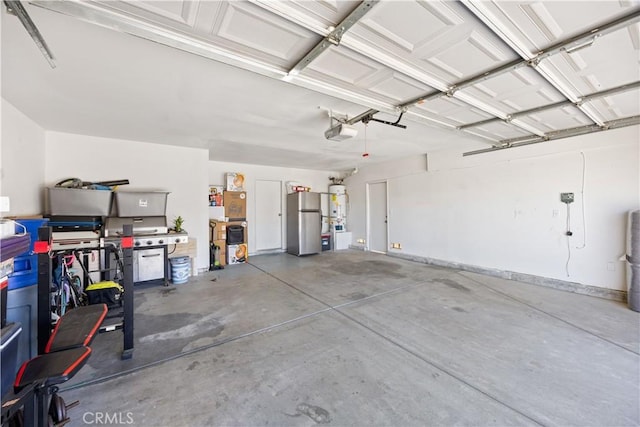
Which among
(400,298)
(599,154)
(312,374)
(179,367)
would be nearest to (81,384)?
(179,367)

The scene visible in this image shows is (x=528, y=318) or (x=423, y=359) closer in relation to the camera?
(x=423, y=359)

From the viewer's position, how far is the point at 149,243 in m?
3.97

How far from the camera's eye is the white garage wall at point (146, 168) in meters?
3.93

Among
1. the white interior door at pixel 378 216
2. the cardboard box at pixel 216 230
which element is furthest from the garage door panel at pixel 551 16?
the cardboard box at pixel 216 230

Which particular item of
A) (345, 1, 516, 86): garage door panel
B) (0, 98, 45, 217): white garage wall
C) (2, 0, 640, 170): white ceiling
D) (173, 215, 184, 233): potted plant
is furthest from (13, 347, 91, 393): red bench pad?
(173, 215, 184, 233): potted plant

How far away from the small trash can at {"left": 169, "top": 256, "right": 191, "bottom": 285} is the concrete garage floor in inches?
21.3

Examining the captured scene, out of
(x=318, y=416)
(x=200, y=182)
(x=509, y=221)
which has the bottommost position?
(x=318, y=416)

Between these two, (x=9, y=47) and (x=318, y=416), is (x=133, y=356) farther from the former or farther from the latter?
(x=9, y=47)

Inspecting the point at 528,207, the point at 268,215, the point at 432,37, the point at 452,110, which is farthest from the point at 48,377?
→ the point at 268,215

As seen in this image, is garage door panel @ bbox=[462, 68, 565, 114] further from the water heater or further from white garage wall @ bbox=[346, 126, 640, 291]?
the water heater

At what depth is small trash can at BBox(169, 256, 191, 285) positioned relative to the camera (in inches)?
169

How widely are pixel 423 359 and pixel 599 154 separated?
420 centimetres

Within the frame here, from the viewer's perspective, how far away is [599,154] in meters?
3.67

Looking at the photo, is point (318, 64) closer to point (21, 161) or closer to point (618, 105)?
point (618, 105)
